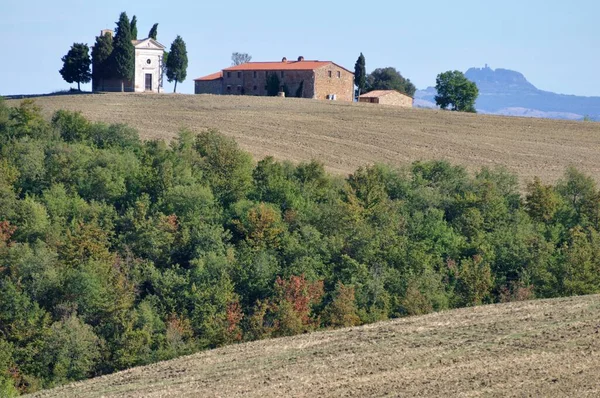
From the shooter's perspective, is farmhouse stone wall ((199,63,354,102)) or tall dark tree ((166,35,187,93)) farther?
tall dark tree ((166,35,187,93))

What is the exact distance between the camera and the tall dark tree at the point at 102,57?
77.0 meters

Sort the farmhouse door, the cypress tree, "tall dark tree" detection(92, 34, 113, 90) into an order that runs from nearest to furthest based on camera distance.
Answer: "tall dark tree" detection(92, 34, 113, 90)
the farmhouse door
the cypress tree

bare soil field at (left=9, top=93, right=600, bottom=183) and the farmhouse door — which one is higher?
the farmhouse door

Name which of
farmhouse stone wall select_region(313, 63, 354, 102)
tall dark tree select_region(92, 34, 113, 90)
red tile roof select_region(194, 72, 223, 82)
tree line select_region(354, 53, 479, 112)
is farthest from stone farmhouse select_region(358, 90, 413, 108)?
tall dark tree select_region(92, 34, 113, 90)

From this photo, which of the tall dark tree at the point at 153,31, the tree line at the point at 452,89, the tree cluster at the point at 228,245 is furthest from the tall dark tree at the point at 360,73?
the tree cluster at the point at 228,245

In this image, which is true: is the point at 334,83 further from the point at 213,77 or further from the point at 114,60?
the point at 114,60

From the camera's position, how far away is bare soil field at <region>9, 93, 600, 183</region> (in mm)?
57594

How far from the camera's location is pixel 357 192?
48562 millimetres

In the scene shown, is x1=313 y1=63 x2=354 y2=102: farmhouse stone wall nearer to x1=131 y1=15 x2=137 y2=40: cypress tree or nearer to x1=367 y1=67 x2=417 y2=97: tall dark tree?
x1=131 y1=15 x2=137 y2=40: cypress tree

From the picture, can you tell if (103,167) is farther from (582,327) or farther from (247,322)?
(582,327)

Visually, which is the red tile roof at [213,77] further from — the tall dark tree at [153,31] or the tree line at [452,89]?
the tree line at [452,89]

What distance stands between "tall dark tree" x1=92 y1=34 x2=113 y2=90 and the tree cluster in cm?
2200

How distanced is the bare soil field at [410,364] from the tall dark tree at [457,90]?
5616cm

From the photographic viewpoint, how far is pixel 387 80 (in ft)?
341
